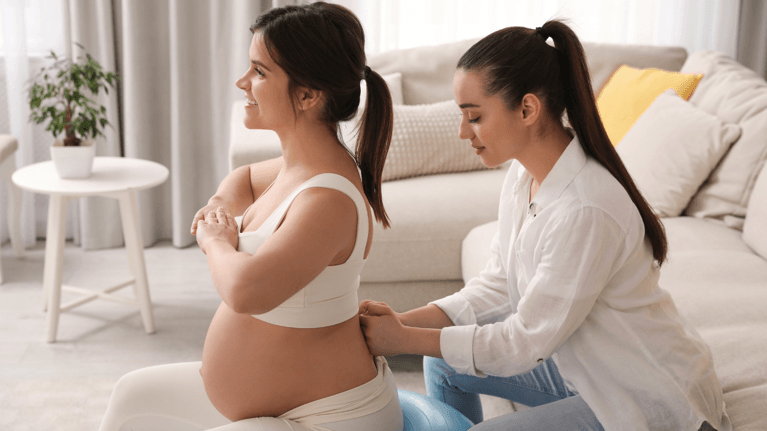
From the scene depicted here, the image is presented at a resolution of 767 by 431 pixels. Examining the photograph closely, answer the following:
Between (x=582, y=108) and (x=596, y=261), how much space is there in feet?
0.81

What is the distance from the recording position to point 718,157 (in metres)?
2.08

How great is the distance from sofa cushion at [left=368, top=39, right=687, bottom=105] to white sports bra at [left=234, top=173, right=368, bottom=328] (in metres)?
1.88

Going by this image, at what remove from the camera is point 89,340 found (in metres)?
2.36

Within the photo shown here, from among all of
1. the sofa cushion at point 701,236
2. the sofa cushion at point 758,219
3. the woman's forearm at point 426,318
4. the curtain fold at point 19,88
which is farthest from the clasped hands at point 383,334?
the curtain fold at point 19,88

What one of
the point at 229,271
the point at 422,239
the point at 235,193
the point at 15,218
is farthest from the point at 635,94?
the point at 15,218

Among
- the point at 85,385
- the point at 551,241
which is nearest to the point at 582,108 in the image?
the point at 551,241

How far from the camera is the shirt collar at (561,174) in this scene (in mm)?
1076

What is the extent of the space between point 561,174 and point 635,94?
1.56 metres

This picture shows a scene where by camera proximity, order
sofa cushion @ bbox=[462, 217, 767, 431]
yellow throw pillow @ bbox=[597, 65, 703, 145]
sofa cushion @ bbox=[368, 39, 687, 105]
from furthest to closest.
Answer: sofa cushion @ bbox=[368, 39, 687, 105] < yellow throw pillow @ bbox=[597, 65, 703, 145] < sofa cushion @ bbox=[462, 217, 767, 431]

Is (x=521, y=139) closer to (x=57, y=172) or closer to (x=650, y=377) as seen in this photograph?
(x=650, y=377)

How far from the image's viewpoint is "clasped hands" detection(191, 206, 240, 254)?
100 centimetres

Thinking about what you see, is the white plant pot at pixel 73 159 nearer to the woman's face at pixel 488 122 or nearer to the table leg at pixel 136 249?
the table leg at pixel 136 249

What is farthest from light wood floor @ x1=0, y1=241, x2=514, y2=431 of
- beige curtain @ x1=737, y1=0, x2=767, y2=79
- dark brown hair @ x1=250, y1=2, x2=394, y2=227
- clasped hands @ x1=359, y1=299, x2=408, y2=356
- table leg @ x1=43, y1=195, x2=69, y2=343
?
beige curtain @ x1=737, y1=0, x2=767, y2=79

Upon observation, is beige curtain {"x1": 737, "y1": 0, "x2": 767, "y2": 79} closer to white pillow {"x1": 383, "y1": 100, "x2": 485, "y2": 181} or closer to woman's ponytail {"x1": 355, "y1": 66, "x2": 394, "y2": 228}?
white pillow {"x1": 383, "y1": 100, "x2": 485, "y2": 181}
